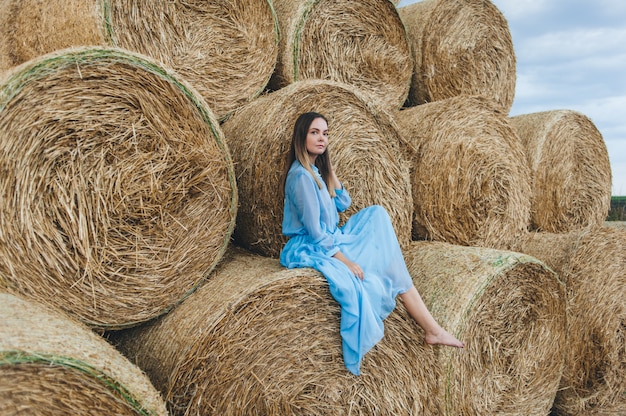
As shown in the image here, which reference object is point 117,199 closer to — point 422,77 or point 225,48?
point 225,48

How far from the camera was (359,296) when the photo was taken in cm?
238

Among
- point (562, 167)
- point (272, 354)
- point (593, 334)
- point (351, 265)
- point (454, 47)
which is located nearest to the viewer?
point (272, 354)

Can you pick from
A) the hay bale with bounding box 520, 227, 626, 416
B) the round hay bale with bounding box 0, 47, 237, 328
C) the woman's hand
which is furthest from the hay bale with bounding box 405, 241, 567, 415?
the round hay bale with bounding box 0, 47, 237, 328

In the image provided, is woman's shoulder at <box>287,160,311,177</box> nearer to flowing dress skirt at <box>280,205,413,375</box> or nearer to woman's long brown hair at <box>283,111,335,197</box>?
woman's long brown hair at <box>283,111,335,197</box>

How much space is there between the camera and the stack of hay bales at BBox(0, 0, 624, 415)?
215 centimetres

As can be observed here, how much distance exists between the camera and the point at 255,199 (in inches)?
111

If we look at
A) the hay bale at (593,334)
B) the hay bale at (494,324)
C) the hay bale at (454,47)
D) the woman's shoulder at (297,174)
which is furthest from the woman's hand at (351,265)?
the hay bale at (454,47)

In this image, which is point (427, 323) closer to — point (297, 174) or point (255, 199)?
point (297, 174)

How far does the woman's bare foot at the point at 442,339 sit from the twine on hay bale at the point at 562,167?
1903 millimetres

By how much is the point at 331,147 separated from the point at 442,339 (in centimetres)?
108

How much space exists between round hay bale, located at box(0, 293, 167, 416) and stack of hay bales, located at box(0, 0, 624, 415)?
318 mm

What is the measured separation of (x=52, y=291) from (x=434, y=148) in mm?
2147

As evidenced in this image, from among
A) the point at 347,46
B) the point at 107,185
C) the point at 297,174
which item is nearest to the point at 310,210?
the point at 297,174

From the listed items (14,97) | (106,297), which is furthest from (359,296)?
(14,97)
